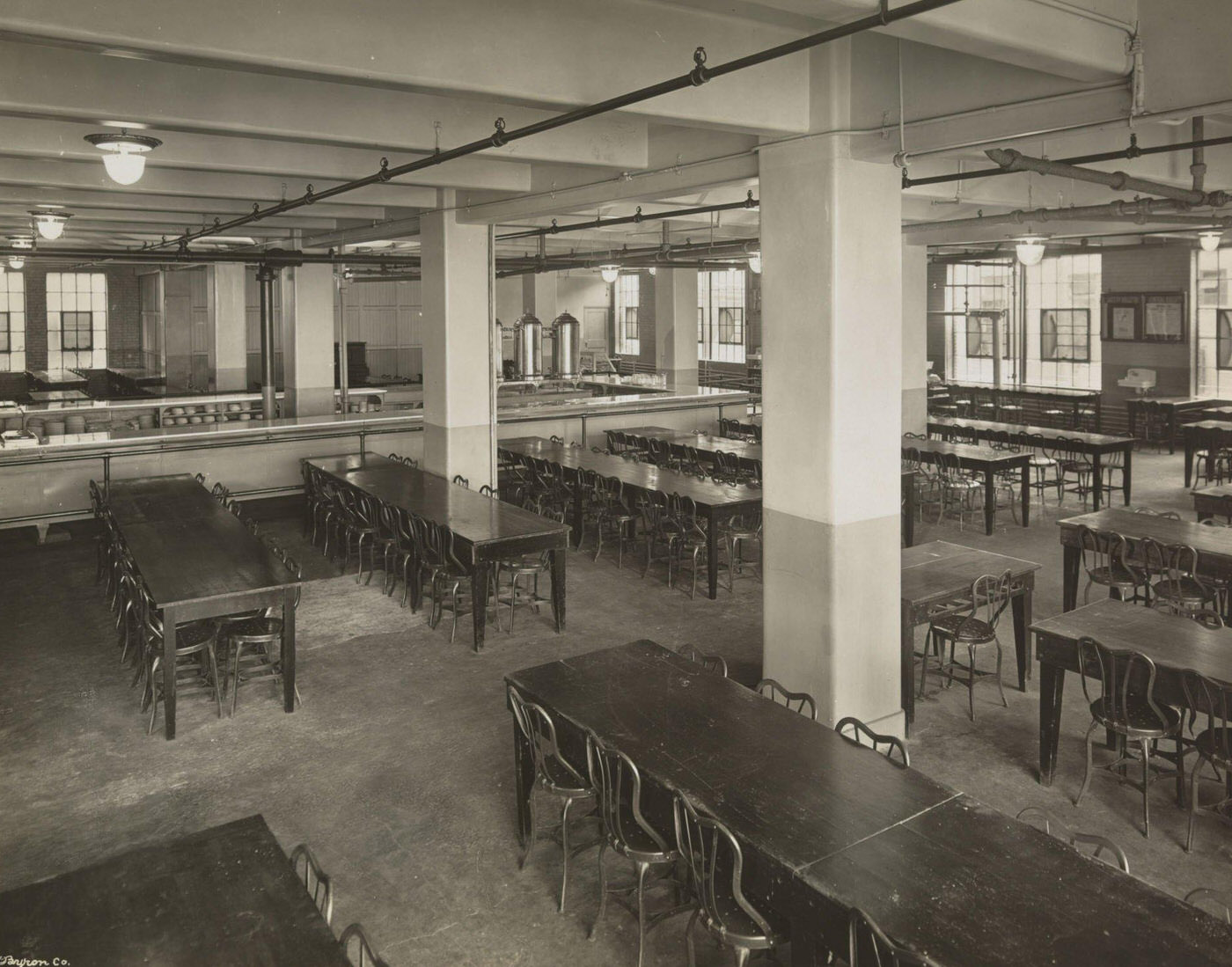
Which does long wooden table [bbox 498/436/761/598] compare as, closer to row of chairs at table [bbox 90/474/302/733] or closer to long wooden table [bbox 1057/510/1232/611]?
long wooden table [bbox 1057/510/1232/611]

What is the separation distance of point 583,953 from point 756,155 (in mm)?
4061

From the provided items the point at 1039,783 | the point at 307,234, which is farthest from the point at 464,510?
the point at 307,234

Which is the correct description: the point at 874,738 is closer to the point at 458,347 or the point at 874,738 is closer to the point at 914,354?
the point at 458,347

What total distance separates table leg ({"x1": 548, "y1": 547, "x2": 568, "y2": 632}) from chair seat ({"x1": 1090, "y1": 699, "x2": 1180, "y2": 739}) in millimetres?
3677

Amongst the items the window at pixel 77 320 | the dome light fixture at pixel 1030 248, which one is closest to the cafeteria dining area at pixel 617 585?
the dome light fixture at pixel 1030 248

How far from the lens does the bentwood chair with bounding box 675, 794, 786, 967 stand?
9.77 ft

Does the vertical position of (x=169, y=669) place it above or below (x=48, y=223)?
below

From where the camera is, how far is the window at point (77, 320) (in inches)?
778

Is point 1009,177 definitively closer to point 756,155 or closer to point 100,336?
point 756,155

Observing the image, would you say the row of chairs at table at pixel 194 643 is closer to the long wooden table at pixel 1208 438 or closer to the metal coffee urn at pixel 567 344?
the metal coffee urn at pixel 567 344

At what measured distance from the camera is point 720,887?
3258 mm

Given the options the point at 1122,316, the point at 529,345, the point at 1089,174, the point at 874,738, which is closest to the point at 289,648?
the point at 874,738

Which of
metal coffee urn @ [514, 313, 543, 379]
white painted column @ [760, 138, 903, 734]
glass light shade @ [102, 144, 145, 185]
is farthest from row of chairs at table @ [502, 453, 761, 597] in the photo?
glass light shade @ [102, 144, 145, 185]

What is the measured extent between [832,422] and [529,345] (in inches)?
310
